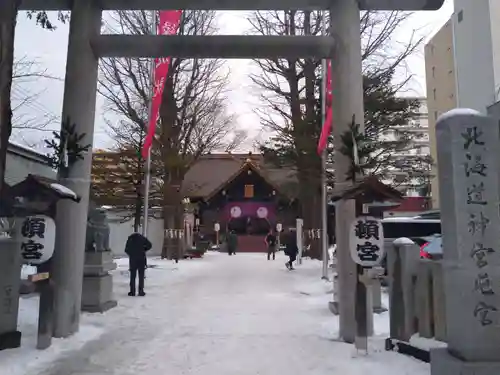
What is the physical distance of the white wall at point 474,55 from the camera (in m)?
18.8

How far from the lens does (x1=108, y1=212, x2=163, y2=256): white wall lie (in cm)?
2588

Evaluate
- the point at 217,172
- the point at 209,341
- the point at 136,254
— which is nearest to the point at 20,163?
the point at 136,254

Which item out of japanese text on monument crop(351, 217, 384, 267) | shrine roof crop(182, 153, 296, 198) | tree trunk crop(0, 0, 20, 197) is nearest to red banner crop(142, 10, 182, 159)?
tree trunk crop(0, 0, 20, 197)

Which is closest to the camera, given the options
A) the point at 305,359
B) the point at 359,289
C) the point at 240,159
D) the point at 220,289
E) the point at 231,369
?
the point at 231,369

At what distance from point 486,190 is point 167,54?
19.2 feet

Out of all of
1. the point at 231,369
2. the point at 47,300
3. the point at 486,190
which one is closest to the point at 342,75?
the point at 486,190

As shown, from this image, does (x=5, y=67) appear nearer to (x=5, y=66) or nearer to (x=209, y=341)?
(x=5, y=66)

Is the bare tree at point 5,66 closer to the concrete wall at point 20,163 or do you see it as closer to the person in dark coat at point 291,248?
the concrete wall at point 20,163

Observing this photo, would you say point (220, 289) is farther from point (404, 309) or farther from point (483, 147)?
point (483, 147)

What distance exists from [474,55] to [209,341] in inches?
721

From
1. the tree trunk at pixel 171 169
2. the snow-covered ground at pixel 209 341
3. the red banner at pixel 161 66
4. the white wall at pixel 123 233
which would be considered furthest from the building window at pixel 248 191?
the snow-covered ground at pixel 209 341

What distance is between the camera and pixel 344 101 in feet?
25.5

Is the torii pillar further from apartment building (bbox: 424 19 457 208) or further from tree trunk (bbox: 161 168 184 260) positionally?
apartment building (bbox: 424 19 457 208)

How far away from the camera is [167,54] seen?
8344 millimetres
